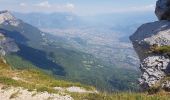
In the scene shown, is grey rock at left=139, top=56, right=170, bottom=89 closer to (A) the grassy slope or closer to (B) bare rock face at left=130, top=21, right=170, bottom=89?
(B) bare rock face at left=130, top=21, right=170, bottom=89

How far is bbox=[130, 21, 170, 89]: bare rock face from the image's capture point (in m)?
34.9

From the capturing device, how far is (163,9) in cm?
4588

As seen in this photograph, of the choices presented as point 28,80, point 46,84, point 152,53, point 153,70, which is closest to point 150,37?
point 152,53

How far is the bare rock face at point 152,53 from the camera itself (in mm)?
34859

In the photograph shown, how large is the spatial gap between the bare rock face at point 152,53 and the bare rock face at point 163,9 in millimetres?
1755

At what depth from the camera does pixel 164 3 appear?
4628cm

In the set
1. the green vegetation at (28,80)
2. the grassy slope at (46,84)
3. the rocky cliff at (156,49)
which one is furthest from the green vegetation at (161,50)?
the green vegetation at (28,80)

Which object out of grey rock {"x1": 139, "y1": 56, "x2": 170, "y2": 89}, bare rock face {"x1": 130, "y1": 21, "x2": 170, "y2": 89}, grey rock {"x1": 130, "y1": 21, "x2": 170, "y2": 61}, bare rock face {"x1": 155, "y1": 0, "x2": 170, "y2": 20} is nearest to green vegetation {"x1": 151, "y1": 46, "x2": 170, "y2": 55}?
bare rock face {"x1": 130, "y1": 21, "x2": 170, "y2": 89}

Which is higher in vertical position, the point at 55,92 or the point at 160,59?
the point at 160,59

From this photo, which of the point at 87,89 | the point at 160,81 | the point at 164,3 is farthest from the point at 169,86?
the point at 164,3

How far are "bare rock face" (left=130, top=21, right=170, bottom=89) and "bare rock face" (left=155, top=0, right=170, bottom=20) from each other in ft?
5.76

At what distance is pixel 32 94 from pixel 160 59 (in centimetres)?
1349

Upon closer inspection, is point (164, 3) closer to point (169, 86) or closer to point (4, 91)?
point (169, 86)

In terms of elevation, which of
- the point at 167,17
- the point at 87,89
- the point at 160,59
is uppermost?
the point at 167,17
